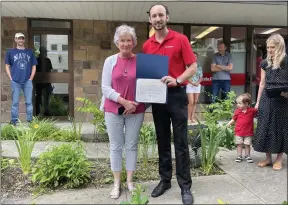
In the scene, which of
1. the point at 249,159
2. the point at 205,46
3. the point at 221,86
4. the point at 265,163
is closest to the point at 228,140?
the point at 249,159

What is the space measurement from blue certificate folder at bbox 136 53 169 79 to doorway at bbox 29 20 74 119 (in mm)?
4925

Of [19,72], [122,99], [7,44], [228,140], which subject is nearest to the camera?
[122,99]

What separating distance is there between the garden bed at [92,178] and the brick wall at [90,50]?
Answer: 11.7 ft

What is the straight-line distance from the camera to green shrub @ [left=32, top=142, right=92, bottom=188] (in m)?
3.46

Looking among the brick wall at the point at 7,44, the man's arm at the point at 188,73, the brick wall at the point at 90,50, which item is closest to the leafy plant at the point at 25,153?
the man's arm at the point at 188,73

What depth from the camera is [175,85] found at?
9.66 ft

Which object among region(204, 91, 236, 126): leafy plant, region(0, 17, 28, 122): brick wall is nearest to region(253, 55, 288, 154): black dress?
region(204, 91, 236, 126): leafy plant

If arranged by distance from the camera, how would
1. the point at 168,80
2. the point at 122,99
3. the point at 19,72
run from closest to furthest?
1. the point at 168,80
2. the point at 122,99
3. the point at 19,72

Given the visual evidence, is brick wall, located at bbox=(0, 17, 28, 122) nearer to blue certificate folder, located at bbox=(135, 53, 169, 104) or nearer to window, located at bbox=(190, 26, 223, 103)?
window, located at bbox=(190, 26, 223, 103)

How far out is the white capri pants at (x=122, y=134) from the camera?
3.17 metres

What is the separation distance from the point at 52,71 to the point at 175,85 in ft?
17.1

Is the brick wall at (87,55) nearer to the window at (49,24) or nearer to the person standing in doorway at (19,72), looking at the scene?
the window at (49,24)

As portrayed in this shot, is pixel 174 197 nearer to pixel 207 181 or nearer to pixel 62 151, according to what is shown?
pixel 207 181

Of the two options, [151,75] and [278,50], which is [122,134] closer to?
[151,75]
